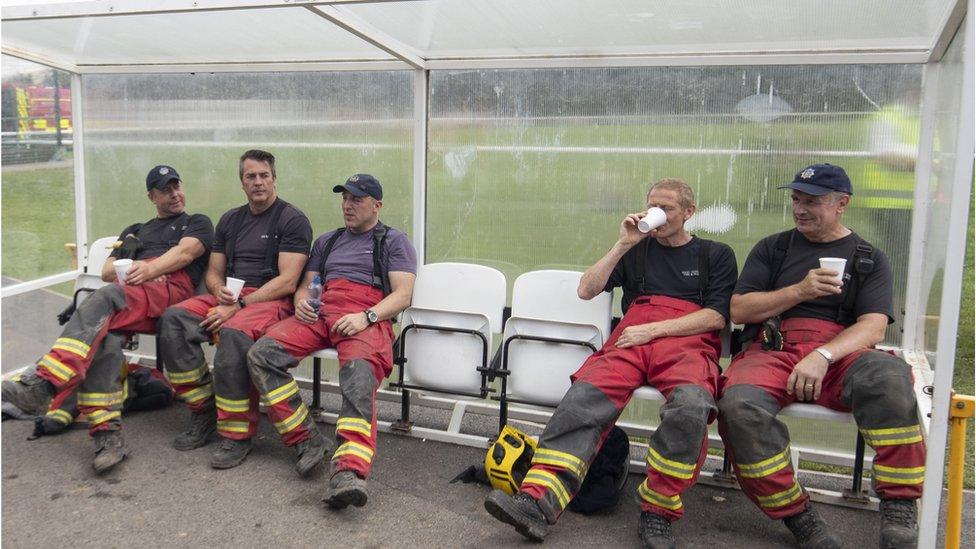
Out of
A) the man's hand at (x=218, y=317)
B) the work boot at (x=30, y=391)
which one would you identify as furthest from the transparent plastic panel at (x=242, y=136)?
the work boot at (x=30, y=391)

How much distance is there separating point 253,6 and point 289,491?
223cm

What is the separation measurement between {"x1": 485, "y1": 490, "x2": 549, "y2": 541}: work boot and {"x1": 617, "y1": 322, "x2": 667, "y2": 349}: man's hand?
85 centimetres

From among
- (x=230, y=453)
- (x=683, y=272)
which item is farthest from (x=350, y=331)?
(x=683, y=272)

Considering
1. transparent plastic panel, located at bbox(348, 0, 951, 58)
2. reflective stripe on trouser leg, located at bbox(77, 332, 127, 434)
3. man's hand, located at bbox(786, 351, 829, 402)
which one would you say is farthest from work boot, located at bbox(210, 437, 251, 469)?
man's hand, located at bbox(786, 351, 829, 402)

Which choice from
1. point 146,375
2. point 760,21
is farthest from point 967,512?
point 146,375

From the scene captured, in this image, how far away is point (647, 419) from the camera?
15.2ft

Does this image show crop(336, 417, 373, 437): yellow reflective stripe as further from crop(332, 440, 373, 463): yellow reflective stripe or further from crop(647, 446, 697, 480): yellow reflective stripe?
crop(647, 446, 697, 480): yellow reflective stripe

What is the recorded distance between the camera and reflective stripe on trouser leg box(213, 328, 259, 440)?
13.1 feet

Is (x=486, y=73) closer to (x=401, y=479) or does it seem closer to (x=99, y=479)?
(x=401, y=479)

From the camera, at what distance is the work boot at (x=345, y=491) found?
11.0 ft

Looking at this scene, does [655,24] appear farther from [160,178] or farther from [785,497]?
A: [160,178]

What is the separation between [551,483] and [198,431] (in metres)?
2.10

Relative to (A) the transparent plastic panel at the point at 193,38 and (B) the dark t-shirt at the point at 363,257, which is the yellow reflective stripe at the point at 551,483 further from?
(A) the transparent plastic panel at the point at 193,38

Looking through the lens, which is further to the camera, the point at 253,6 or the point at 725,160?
the point at 725,160
